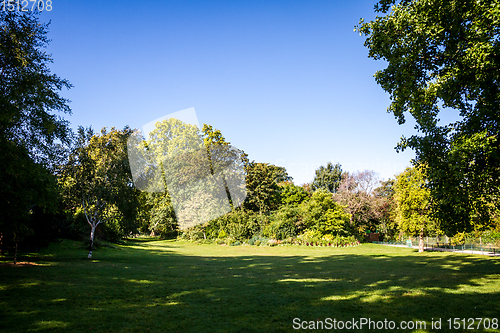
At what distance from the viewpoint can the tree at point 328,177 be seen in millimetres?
56600

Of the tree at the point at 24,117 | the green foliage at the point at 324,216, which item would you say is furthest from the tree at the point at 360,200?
the tree at the point at 24,117

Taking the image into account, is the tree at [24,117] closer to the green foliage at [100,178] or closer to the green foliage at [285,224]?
the green foliage at [100,178]

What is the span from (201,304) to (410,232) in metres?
23.3

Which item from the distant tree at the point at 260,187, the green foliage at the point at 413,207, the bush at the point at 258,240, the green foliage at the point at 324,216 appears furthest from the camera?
the distant tree at the point at 260,187

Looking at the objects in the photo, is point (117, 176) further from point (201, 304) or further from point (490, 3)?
point (490, 3)

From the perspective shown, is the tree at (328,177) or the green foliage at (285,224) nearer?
the green foliage at (285,224)

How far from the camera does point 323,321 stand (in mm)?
6324

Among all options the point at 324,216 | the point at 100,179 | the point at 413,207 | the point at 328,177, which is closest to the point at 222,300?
the point at 100,179

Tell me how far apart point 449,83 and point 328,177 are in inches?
1902

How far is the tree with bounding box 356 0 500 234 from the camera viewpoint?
8914mm

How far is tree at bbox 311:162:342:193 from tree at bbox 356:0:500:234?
148 ft

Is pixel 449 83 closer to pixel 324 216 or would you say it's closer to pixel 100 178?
pixel 100 178

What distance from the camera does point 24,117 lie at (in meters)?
10.2

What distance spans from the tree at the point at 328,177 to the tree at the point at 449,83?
45147 millimetres
